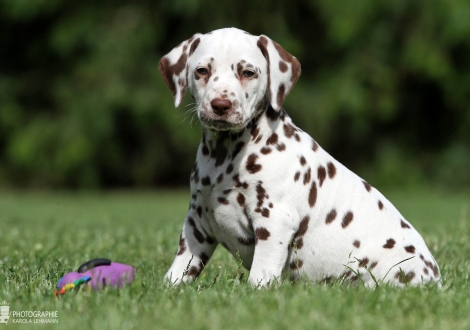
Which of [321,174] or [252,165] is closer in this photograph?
[252,165]

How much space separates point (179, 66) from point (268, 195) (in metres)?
1.16

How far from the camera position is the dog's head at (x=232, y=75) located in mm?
4492

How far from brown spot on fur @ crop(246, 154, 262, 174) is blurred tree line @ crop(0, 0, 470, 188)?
15721 mm

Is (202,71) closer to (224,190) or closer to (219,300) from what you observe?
(224,190)

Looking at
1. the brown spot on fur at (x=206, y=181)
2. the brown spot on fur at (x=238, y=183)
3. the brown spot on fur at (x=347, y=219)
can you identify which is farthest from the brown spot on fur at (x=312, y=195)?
the brown spot on fur at (x=206, y=181)

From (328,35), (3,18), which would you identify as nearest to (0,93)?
(3,18)

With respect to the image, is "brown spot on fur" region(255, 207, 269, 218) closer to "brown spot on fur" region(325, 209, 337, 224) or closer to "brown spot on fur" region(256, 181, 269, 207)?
"brown spot on fur" region(256, 181, 269, 207)

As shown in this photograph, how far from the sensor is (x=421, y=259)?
15.6ft

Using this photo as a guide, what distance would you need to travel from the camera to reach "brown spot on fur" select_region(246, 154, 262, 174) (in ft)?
15.1

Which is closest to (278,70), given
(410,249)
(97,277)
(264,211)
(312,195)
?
(312,195)

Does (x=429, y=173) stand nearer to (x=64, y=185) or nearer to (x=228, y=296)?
(x=64, y=185)

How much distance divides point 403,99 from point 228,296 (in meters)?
19.7

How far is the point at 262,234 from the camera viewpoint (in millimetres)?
4477

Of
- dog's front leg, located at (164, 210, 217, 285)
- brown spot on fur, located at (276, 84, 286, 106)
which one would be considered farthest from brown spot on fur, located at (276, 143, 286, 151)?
dog's front leg, located at (164, 210, 217, 285)
